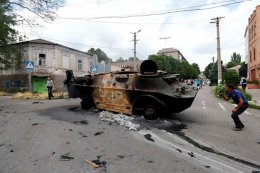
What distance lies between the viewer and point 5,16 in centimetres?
1539

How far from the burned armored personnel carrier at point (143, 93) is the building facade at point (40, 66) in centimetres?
1881

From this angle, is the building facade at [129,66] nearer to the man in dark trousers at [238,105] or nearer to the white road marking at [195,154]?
the man in dark trousers at [238,105]

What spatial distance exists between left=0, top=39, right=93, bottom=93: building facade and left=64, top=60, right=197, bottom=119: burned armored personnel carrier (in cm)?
1881

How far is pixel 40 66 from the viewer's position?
27766 millimetres

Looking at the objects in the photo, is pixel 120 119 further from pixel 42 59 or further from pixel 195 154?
pixel 42 59

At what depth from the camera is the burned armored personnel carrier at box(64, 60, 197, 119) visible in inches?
334

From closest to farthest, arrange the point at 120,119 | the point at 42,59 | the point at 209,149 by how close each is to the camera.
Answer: the point at 209,149, the point at 120,119, the point at 42,59

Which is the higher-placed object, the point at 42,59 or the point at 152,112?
the point at 42,59

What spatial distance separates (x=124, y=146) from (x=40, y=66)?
24417 mm

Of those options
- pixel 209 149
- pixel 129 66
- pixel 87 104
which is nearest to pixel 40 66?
pixel 87 104

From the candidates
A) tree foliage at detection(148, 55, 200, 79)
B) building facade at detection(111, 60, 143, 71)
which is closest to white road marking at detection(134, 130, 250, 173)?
building facade at detection(111, 60, 143, 71)

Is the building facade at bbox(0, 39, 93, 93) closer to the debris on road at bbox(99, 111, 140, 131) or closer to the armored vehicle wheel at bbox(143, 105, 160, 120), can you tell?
the debris on road at bbox(99, 111, 140, 131)

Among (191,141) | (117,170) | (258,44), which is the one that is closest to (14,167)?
(117,170)

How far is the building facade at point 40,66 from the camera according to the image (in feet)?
89.8
